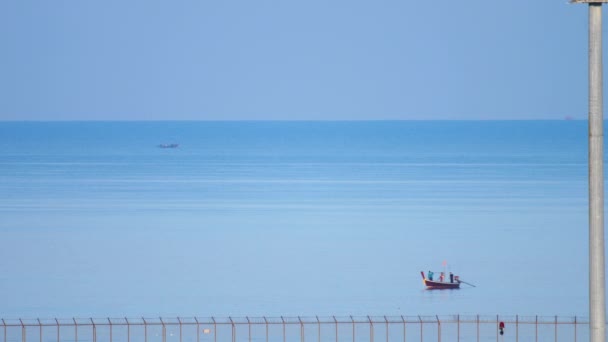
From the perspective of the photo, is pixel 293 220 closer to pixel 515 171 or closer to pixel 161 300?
pixel 161 300

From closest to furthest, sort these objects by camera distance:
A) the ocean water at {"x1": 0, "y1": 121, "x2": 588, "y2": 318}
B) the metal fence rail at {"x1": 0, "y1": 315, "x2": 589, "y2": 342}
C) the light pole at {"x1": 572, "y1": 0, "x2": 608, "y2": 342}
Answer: the light pole at {"x1": 572, "y1": 0, "x2": 608, "y2": 342} < the metal fence rail at {"x1": 0, "y1": 315, "x2": 589, "y2": 342} < the ocean water at {"x1": 0, "y1": 121, "x2": 588, "y2": 318}

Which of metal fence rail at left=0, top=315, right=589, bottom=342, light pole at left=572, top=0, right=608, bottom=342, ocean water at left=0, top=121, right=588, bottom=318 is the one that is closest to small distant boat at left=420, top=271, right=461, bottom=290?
ocean water at left=0, top=121, right=588, bottom=318

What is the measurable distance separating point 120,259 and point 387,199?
3380cm

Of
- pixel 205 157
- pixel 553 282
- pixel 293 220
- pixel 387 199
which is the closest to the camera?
pixel 553 282

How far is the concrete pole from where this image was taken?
35.1 feet

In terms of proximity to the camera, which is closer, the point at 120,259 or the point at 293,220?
the point at 120,259

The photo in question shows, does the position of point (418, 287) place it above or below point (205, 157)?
below

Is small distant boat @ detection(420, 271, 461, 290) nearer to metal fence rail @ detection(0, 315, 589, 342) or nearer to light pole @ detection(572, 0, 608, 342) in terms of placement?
metal fence rail @ detection(0, 315, 589, 342)

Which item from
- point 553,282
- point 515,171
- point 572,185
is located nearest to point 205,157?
point 515,171

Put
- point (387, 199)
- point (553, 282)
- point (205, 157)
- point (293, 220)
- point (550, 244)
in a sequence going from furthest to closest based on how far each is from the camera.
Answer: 1. point (205, 157)
2. point (387, 199)
3. point (293, 220)
4. point (550, 244)
5. point (553, 282)

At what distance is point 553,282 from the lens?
43.7 metres

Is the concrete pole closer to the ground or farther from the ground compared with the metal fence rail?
farther from the ground

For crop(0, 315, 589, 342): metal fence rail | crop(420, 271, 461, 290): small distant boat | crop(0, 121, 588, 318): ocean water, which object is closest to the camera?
crop(0, 315, 589, 342): metal fence rail

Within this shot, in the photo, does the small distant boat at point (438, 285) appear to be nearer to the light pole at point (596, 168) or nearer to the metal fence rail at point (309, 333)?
the metal fence rail at point (309, 333)
